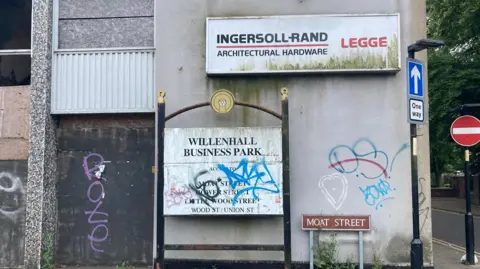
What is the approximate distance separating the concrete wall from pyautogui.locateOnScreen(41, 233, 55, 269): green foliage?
1.87ft

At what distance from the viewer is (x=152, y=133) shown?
1035 centimetres

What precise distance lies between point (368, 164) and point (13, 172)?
7.37 m

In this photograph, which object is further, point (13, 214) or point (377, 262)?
point (13, 214)

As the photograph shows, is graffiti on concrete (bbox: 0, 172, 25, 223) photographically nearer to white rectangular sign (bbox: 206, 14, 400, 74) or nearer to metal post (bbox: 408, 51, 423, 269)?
white rectangular sign (bbox: 206, 14, 400, 74)

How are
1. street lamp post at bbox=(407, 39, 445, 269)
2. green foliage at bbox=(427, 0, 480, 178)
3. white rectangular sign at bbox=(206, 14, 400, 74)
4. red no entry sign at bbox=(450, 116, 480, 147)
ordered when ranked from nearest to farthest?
street lamp post at bbox=(407, 39, 445, 269) < white rectangular sign at bbox=(206, 14, 400, 74) < red no entry sign at bbox=(450, 116, 480, 147) < green foliage at bbox=(427, 0, 480, 178)

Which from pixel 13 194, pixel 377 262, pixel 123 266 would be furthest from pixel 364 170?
pixel 13 194

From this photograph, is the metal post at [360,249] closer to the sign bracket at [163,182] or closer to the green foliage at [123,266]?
the sign bracket at [163,182]

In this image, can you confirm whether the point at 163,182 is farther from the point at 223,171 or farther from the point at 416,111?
the point at 416,111

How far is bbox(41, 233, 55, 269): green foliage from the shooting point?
9.80 meters

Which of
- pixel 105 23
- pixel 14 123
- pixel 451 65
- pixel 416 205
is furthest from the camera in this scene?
pixel 451 65

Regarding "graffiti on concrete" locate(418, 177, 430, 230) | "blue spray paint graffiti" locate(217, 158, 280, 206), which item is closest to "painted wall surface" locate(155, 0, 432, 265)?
"graffiti on concrete" locate(418, 177, 430, 230)

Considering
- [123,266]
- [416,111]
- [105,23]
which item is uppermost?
[105,23]

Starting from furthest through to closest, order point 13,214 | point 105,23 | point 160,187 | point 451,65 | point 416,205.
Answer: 1. point 451,65
2. point 105,23
3. point 13,214
4. point 160,187
5. point 416,205

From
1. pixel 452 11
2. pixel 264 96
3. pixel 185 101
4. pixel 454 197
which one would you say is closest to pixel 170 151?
pixel 185 101
